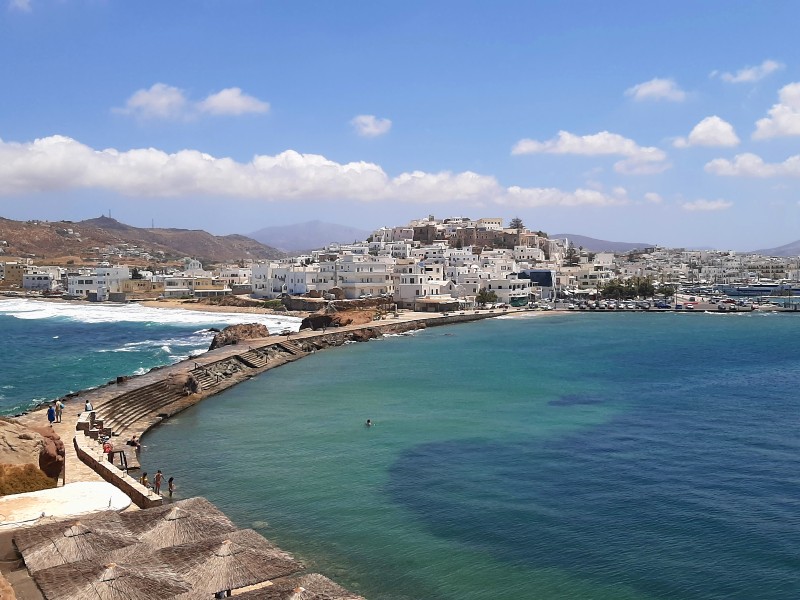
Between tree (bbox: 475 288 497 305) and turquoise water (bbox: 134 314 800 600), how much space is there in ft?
138

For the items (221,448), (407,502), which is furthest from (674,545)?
(221,448)

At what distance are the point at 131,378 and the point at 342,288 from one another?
48.1 meters

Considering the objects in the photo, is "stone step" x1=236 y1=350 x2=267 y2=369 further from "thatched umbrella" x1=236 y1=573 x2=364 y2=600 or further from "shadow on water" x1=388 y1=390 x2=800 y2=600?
"thatched umbrella" x1=236 y1=573 x2=364 y2=600

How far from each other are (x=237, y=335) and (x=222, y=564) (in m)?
36.6

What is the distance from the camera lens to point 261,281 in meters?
88.0

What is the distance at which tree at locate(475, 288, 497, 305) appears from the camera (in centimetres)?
8062

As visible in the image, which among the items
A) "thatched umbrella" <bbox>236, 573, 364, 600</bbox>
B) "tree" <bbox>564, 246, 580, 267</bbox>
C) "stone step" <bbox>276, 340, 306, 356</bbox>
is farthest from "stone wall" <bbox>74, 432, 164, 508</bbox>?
"tree" <bbox>564, 246, 580, 267</bbox>

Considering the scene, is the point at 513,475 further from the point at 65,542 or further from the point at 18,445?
the point at 18,445

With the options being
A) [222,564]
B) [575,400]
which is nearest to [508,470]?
[222,564]

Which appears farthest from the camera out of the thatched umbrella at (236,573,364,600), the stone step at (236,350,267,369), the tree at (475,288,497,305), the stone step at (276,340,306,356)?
the tree at (475,288,497,305)

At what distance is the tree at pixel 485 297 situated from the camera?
80.6 meters

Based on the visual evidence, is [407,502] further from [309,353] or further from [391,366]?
[309,353]

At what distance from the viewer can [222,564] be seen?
1134cm

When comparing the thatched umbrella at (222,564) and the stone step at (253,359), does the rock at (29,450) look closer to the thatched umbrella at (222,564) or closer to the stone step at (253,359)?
the thatched umbrella at (222,564)
